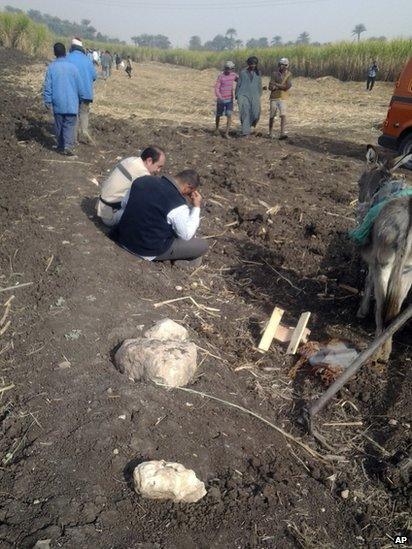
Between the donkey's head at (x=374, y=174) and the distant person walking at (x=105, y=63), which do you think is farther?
the distant person walking at (x=105, y=63)

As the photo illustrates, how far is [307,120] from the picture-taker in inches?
706

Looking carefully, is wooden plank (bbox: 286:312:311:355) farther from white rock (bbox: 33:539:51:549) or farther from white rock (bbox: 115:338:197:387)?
white rock (bbox: 33:539:51:549)

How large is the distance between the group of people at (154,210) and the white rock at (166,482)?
3225mm

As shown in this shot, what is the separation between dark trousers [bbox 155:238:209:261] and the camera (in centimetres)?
608

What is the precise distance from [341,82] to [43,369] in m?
32.4

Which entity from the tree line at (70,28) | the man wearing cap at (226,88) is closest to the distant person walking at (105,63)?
the man wearing cap at (226,88)

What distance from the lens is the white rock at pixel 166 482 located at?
9.58 feet

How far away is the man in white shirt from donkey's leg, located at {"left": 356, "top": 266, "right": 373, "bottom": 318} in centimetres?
301

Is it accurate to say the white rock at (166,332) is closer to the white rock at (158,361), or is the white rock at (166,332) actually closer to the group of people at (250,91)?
the white rock at (158,361)

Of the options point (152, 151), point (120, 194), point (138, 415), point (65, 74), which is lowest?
point (138, 415)

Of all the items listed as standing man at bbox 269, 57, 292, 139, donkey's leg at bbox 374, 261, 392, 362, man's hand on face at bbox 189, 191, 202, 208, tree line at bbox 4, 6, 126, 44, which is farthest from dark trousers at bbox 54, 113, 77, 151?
tree line at bbox 4, 6, 126, 44

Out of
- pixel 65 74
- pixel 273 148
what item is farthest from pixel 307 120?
pixel 65 74

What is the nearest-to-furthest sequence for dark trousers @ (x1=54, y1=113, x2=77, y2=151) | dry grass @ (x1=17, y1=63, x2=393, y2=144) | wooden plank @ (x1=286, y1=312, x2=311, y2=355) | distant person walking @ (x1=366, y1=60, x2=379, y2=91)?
wooden plank @ (x1=286, y1=312, x2=311, y2=355) < dark trousers @ (x1=54, y1=113, x2=77, y2=151) < dry grass @ (x1=17, y1=63, x2=393, y2=144) < distant person walking @ (x1=366, y1=60, x2=379, y2=91)

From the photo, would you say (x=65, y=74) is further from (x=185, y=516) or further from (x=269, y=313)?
(x=185, y=516)
